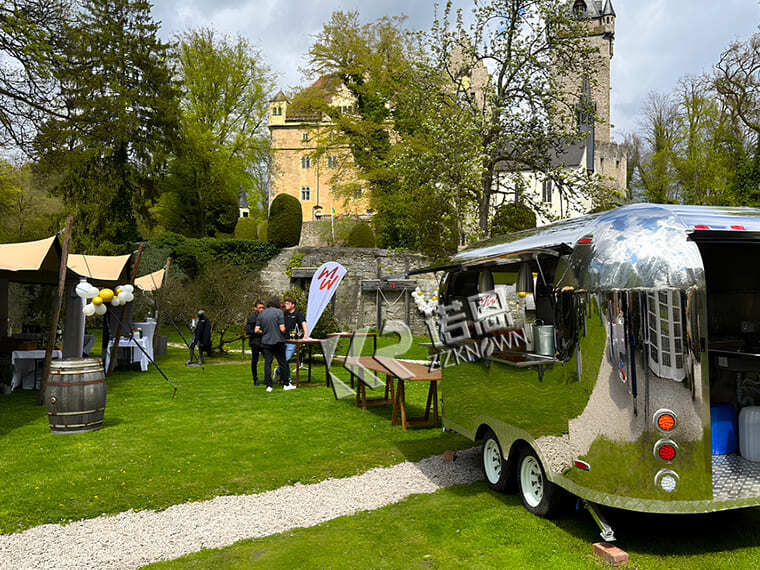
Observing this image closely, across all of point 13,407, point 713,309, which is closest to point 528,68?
point 713,309

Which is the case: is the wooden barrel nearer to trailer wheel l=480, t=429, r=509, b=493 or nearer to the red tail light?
trailer wheel l=480, t=429, r=509, b=493

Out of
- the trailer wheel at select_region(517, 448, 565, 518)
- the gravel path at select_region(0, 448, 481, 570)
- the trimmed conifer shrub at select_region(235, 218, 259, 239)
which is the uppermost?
the trimmed conifer shrub at select_region(235, 218, 259, 239)

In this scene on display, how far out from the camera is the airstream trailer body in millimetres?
3785

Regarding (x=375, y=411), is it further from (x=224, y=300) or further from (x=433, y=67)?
(x=433, y=67)

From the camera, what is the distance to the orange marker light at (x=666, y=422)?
12.4 feet

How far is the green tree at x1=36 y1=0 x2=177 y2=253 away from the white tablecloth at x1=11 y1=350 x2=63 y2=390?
11224mm

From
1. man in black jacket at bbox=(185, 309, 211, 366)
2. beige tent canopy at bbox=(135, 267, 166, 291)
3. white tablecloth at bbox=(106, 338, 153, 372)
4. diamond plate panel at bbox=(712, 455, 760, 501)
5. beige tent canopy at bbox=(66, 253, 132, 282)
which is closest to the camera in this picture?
diamond plate panel at bbox=(712, 455, 760, 501)

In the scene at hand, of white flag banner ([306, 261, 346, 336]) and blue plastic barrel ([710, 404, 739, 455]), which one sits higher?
white flag banner ([306, 261, 346, 336])

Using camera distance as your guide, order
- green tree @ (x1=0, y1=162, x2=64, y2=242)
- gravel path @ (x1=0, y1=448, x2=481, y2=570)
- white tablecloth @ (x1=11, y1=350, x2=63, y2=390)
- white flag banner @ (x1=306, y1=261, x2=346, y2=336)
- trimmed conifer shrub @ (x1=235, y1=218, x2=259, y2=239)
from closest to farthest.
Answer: gravel path @ (x1=0, y1=448, x2=481, y2=570) → white flag banner @ (x1=306, y1=261, x2=346, y2=336) → white tablecloth @ (x1=11, y1=350, x2=63, y2=390) → green tree @ (x1=0, y1=162, x2=64, y2=242) → trimmed conifer shrub @ (x1=235, y1=218, x2=259, y2=239)

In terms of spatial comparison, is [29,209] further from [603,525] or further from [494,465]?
[603,525]

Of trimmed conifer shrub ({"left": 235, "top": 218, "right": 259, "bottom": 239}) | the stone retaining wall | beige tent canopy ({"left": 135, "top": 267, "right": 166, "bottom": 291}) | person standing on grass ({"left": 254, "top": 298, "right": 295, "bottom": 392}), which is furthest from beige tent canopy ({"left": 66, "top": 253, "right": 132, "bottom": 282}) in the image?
trimmed conifer shrub ({"left": 235, "top": 218, "right": 259, "bottom": 239})

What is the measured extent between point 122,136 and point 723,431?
24.9 m

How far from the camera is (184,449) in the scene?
24.9 feet

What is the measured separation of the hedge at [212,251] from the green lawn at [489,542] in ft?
77.9
